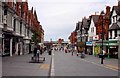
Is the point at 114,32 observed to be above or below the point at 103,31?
below

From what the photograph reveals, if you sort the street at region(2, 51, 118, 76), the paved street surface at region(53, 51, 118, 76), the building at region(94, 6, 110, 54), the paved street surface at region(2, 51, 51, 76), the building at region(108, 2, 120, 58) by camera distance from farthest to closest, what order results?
the building at region(94, 6, 110, 54), the building at region(108, 2, 120, 58), the paved street surface at region(53, 51, 118, 76), the street at region(2, 51, 118, 76), the paved street surface at region(2, 51, 51, 76)

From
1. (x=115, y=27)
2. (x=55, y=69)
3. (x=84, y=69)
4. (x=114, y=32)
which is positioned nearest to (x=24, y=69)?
(x=55, y=69)

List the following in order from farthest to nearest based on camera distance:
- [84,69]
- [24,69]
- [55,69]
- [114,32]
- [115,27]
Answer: [114,32] → [115,27] → [84,69] → [55,69] → [24,69]

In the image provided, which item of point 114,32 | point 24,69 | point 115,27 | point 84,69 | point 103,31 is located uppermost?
point 115,27

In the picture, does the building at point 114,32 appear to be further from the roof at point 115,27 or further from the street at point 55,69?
the street at point 55,69

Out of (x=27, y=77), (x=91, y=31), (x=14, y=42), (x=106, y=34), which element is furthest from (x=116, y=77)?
(x=91, y=31)

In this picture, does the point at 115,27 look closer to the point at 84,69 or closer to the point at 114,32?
the point at 114,32

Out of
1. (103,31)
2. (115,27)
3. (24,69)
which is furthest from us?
(103,31)

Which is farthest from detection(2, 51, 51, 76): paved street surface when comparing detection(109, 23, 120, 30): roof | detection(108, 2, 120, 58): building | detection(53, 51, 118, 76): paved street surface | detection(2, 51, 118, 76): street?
detection(109, 23, 120, 30): roof

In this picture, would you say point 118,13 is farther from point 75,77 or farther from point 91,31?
point 75,77

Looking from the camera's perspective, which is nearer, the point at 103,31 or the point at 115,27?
the point at 115,27

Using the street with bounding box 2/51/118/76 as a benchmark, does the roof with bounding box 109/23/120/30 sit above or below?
above

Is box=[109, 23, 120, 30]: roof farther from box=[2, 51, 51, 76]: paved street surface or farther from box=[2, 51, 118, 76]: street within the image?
box=[2, 51, 51, 76]: paved street surface

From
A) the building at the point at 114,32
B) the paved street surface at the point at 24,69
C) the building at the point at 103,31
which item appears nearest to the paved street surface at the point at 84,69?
the paved street surface at the point at 24,69
